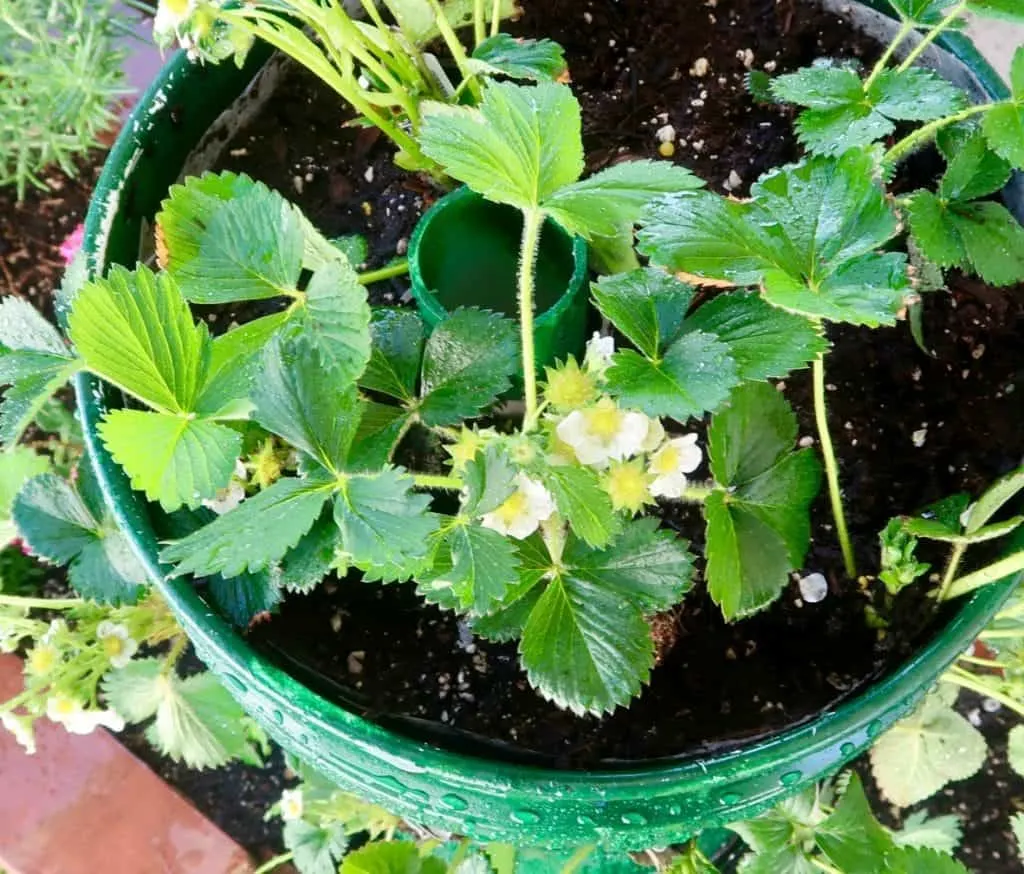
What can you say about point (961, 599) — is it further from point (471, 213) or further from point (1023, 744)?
point (1023, 744)

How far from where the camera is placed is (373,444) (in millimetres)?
500

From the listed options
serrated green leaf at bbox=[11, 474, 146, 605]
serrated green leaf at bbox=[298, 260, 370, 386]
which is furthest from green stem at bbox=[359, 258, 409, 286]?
serrated green leaf at bbox=[11, 474, 146, 605]

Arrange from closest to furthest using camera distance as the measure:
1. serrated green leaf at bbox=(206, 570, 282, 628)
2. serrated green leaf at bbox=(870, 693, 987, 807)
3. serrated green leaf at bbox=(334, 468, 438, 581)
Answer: serrated green leaf at bbox=(334, 468, 438, 581) → serrated green leaf at bbox=(206, 570, 282, 628) → serrated green leaf at bbox=(870, 693, 987, 807)

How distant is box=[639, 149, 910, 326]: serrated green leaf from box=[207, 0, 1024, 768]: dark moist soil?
21 cm

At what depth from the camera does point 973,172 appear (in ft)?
1.80

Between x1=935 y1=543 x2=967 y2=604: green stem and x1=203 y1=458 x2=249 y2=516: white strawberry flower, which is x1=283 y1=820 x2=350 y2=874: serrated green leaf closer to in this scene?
x1=203 y1=458 x2=249 y2=516: white strawberry flower

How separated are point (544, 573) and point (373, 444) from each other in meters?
0.11

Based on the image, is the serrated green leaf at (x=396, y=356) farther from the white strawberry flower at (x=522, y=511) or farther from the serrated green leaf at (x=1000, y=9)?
the serrated green leaf at (x=1000, y=9)

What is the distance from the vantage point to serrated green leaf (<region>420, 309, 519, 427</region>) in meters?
0.51

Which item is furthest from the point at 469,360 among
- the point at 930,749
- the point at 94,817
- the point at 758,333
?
the point at 94,817

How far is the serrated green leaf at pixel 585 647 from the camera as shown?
490 mm

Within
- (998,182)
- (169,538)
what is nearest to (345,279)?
(169,538)

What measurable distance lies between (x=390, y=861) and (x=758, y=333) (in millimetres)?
403

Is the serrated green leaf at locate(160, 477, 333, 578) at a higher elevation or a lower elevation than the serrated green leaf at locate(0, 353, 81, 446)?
lower
